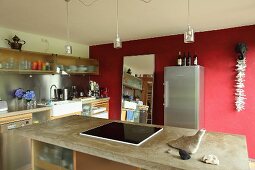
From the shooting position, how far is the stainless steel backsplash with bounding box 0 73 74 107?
3.52 meters

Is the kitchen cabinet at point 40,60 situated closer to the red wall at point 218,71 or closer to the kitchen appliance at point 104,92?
the kitchen appliance at point 104,92

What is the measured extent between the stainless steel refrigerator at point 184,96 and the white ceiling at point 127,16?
0.81m

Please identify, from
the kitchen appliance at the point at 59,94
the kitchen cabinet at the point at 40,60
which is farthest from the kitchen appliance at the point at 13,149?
the kitchen appliance at the point at 59,94

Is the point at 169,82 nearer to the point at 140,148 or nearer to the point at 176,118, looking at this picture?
the point at 176,118

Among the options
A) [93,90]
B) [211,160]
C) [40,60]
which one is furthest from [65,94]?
[211,160]

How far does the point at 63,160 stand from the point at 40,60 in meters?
2.76

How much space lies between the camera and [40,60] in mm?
4035

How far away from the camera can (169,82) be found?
359 cm

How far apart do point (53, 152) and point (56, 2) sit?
1.71 metres

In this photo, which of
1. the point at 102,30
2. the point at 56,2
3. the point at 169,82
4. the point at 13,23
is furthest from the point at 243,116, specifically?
the point at 13,23

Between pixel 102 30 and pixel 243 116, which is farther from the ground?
pixel 102 30

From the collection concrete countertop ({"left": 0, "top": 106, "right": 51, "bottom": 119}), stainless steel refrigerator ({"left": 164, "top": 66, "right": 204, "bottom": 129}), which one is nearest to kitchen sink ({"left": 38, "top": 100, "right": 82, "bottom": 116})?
concrete countertop ({"left": 0, "top": 106, "right": 51, "bottom": 119})

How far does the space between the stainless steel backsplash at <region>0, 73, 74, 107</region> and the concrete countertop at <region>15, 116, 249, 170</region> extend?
2.04 metres

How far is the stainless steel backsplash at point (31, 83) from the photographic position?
11.6 feet
